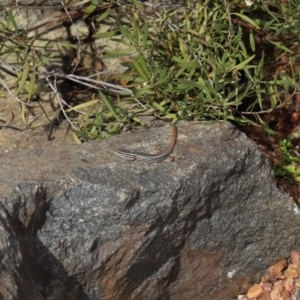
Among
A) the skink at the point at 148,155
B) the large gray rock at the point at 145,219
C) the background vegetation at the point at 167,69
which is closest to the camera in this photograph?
the large gray rock at the point at 145,219

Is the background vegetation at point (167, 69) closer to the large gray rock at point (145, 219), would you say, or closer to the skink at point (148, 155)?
the large gray rock at point (145, 219)

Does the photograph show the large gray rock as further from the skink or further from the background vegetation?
the background vegetation

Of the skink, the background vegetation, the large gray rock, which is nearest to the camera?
the large gray rock

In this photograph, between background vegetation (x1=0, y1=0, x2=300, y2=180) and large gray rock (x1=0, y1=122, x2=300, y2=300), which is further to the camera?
background vegetation (x1=0, y1=0, x2=300, y2=180)

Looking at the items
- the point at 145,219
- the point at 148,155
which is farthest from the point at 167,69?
the point at 145,219

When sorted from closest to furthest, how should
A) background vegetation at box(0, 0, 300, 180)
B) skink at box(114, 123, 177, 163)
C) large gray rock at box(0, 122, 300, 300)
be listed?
1. large gray rock at box(0, 122, 300, 300)
2. skink at box(114, 123, 177, 163)
3. background vegetation at box(0, 0, 300, 180)

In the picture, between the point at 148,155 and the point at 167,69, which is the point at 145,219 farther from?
the point at 167,69

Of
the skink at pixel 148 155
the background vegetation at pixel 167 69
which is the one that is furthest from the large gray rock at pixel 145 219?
the background vegetation at pixel 167 69

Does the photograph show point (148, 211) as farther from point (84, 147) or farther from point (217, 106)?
point (217, 106)

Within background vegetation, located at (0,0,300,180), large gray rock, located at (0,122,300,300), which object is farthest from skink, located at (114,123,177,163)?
background vegetation, located at (0,0,300,180)

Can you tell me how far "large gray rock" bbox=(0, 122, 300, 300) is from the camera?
265 centimetres

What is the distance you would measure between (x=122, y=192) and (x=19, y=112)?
1.13m

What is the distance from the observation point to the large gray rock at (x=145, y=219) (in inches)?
104

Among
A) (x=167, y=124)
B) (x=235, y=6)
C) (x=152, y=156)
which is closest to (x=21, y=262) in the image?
(x=152, y=156)
